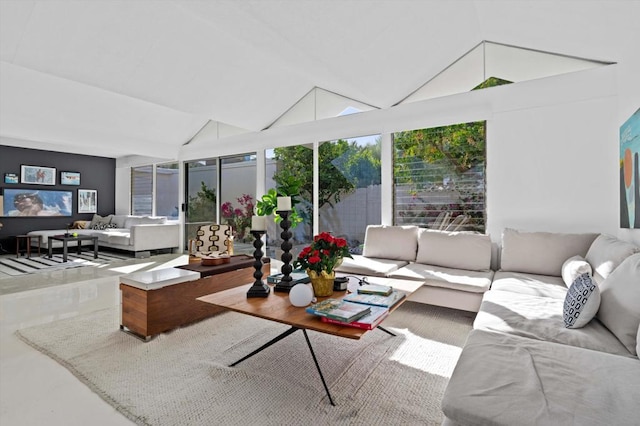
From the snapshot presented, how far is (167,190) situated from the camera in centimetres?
788

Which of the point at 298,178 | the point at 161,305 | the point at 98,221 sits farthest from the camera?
the point at 98,221

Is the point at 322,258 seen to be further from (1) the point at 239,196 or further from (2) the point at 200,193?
(2) the point at 200,193

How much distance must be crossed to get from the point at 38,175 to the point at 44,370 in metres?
7.59

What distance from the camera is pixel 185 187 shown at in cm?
741

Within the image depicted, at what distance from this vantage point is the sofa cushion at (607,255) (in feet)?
7.04

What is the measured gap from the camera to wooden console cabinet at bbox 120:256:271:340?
2613mm

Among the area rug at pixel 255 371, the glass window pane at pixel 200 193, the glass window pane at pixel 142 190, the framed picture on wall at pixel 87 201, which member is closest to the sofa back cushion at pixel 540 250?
the area rug at pixel 255 371

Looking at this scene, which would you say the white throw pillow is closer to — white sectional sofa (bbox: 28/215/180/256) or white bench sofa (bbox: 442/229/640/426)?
white bench sofa (bbox: 442/229/640/426)

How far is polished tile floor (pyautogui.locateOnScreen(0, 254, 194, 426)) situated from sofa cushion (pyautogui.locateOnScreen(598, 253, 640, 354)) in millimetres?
2424

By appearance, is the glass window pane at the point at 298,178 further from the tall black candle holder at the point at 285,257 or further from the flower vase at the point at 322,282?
the flower vase at the point at 322,282

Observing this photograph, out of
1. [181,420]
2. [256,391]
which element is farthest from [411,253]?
[181,420]

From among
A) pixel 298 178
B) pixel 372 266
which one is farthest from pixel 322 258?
pixel 298 178

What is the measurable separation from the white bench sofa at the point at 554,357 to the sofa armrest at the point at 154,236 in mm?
6545

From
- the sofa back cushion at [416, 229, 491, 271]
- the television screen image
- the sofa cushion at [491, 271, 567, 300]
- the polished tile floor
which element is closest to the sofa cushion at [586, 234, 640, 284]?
the sofa cushion at [491, 271, 567, 300]
